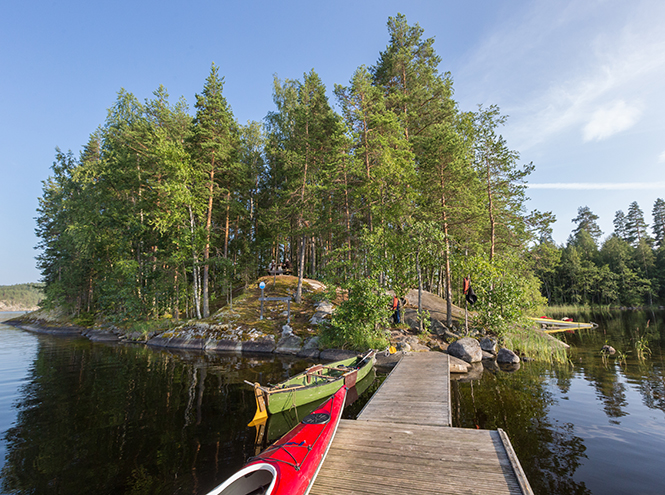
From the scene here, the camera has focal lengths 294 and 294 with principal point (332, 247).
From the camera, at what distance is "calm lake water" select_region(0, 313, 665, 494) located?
5.89 m

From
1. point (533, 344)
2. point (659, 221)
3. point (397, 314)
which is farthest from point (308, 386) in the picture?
point (659, 221)

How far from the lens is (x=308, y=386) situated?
9.66m

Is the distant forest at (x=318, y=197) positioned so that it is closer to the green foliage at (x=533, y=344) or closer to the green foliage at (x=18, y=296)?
the green foliage at (x=533, y=344)

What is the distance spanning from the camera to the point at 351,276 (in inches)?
714

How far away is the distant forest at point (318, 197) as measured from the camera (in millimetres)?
19234

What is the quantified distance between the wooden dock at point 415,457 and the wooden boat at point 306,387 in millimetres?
2256

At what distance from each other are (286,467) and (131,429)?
21.0 ft

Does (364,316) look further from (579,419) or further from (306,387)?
(579,419)

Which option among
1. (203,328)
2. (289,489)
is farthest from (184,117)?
(289,489)

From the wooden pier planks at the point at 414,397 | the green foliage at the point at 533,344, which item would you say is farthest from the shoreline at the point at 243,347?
the green foliage at the point at 533,344

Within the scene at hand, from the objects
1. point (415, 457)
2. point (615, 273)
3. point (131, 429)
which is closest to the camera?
point (415, 457)

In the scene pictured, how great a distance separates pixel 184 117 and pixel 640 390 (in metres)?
42.0

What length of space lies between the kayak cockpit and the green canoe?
4168 mm

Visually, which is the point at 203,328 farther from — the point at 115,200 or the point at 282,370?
the point at 115,200
